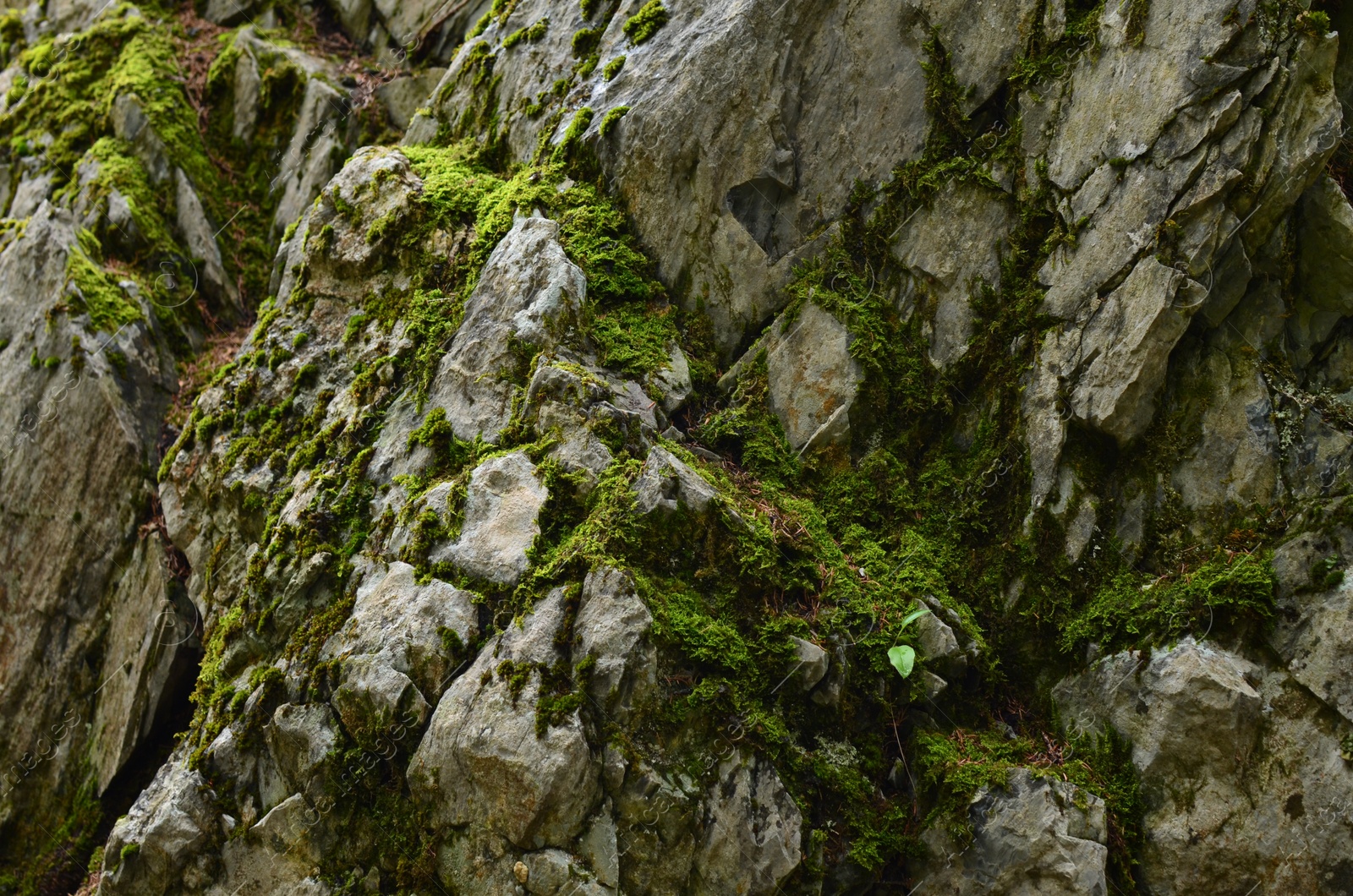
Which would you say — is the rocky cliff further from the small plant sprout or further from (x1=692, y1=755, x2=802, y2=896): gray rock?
the small plant sprout

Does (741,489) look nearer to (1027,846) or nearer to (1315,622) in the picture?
(1027,846)

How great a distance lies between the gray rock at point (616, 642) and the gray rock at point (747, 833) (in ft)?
2.46

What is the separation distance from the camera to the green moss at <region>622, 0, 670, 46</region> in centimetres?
833

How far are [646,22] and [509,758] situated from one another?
674 cm

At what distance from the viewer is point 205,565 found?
8.02 m

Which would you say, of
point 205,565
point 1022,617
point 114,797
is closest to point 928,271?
point 1022,617

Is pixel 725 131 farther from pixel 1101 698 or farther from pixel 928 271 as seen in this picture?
pixel 1101 698

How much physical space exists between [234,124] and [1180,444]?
11.6 metres

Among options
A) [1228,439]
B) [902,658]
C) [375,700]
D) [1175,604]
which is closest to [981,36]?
[1228,439]

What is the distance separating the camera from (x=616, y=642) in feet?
17.7

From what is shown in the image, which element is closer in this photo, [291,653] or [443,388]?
[291,653]

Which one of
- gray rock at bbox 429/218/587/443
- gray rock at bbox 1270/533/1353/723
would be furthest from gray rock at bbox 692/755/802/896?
gray rock at bbox 1270/533/1353/723

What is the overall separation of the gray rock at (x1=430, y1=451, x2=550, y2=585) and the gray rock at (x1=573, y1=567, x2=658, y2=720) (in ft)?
2.05

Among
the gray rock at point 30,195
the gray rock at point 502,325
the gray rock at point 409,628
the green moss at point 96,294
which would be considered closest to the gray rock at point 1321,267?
the gray rock at point 502,325
